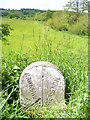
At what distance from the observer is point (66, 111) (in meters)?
1.93

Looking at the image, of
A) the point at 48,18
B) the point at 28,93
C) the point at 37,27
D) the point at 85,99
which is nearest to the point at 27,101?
the point at 28,93

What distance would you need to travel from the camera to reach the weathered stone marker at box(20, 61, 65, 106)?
7.24ft

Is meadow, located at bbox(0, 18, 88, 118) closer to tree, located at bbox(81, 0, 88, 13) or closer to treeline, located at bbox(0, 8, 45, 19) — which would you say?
treeline, located at bbox(0, 8, 45, 19)

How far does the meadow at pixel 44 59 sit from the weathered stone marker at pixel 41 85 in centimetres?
9

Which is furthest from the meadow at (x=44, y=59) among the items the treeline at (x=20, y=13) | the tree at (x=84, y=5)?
the tree at (x=84, y=5)

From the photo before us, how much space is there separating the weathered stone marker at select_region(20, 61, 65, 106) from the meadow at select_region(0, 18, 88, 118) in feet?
0.31

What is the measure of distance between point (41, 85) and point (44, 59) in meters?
0.69

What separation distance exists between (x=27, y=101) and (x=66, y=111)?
0.52m

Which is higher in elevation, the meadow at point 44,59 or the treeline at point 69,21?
the treeline at point 69,21

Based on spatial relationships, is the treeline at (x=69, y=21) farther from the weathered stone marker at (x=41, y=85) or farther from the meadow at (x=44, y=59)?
the weathered stone marker at (x=41, y=85)

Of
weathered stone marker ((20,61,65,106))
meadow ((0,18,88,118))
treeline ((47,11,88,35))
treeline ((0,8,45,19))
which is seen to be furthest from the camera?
treeline ((47,11,88,35))

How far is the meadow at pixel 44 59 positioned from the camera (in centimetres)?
197

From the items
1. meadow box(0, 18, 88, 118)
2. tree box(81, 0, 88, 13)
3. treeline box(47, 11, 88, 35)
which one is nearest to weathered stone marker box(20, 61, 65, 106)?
meadow box(0, 18, 88, 118)

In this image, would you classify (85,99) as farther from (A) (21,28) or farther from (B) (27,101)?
(A) (21,28)
